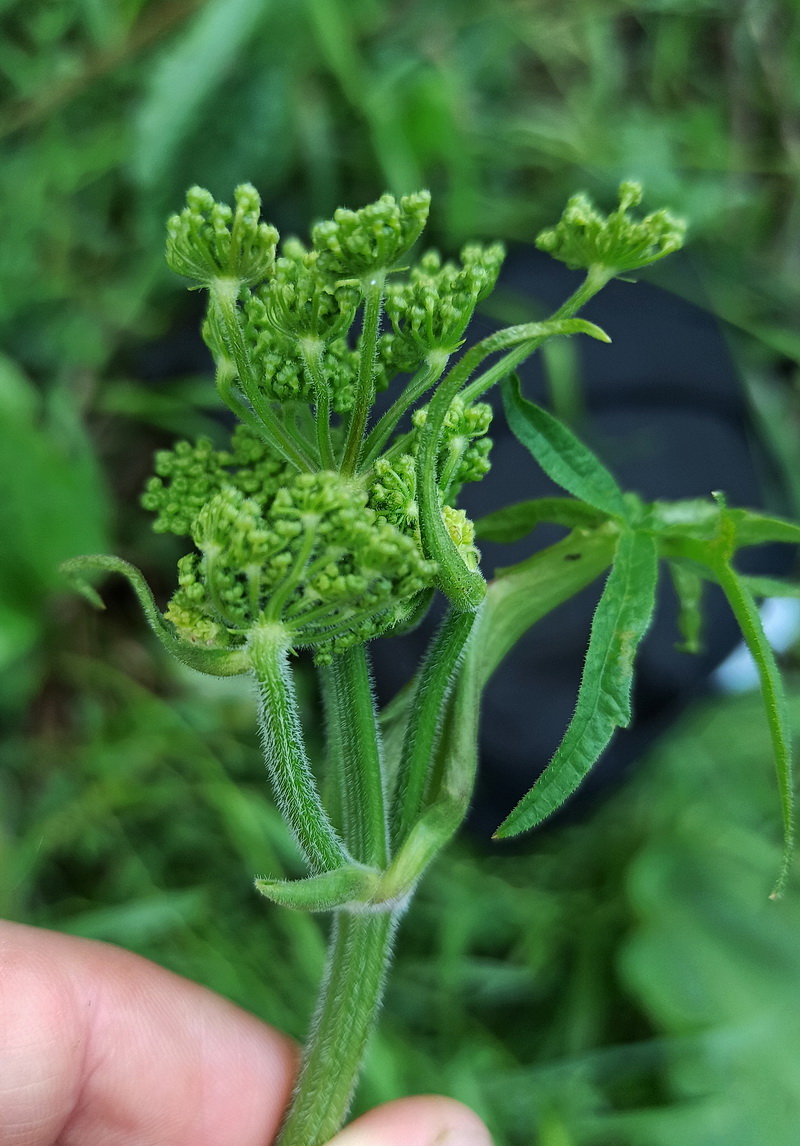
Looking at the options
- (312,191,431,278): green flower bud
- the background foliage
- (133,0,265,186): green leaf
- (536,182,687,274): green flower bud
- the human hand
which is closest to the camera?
(312,191,431,278): green flower bud

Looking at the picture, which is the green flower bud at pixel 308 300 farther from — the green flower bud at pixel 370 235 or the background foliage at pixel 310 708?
the background foliage at pixel 310 708

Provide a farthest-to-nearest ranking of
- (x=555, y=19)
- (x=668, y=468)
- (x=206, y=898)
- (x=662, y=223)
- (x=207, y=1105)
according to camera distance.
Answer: (x=555, y=19), (x=668, y=468), (x=206, y=898), (x=207, y=1105), (x=662, y=223)

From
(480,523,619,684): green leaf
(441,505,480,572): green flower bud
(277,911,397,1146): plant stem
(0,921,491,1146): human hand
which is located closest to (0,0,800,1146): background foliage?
(0,921,491,1146): human hand

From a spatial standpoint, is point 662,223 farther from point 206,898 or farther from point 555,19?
point 555,19

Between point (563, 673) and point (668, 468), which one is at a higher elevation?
point (668, 468)

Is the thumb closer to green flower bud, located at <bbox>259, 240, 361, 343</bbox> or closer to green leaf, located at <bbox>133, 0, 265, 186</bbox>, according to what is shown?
green flower bud, located at <bbox>259, 240, 361, 343</bbox>

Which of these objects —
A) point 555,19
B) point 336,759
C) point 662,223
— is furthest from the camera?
point 555,19

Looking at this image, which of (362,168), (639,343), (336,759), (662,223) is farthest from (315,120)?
(336,759)

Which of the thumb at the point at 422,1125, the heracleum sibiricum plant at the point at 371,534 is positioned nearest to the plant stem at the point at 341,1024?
the heracleum sibiricum plant at the point at 371,534
